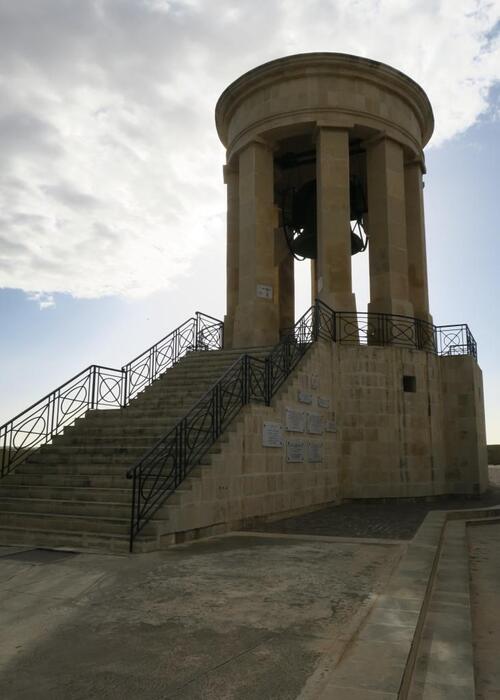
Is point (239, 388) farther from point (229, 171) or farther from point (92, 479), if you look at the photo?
point (229, 171)

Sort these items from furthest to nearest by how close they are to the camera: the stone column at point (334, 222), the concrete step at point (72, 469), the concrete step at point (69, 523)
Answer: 1. the stone column at point (334, 222)
2. the concrete step at point (72, 469)
3. the concrete step at point (69, 523)

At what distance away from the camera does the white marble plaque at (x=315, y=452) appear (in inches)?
516

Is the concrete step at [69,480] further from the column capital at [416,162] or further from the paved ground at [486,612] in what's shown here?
the column capital at [416,162]

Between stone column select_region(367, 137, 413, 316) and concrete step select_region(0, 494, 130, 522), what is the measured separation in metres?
12.1

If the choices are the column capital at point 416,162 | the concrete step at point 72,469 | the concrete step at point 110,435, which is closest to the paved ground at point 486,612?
the concrete step at point 72,469

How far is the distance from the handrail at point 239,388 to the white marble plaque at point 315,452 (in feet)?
5.91

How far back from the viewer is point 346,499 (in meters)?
15.0

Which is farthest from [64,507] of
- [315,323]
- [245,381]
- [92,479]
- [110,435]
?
[315,323]

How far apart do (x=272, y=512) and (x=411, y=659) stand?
7.53 meters

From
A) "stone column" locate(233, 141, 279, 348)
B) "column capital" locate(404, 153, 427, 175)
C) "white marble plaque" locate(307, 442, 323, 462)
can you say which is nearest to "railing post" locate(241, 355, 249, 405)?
"white marble plaque" locate(307, 442, 323, 462)

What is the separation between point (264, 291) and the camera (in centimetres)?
1903

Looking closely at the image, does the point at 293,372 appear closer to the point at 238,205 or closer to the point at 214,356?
the point at 214,356

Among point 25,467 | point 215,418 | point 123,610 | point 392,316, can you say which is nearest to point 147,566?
point 123,610

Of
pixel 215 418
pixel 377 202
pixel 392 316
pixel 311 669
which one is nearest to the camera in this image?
pixel 311 669
